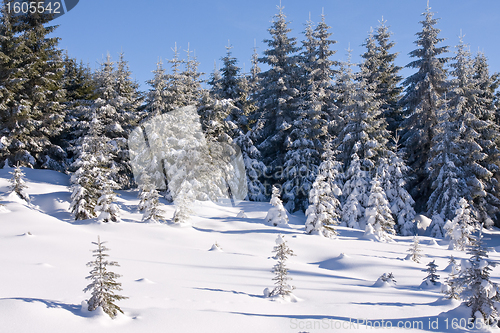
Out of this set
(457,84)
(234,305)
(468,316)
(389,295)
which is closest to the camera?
(468,316)

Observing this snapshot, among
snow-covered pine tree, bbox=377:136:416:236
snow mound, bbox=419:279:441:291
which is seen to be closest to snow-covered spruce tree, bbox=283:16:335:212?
snow-covered pine tree, bbox=377:136:416:236

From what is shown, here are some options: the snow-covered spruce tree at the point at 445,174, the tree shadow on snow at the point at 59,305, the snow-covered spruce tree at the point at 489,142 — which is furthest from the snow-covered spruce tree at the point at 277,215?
the snow-covered spruce tree at the point at 489,142

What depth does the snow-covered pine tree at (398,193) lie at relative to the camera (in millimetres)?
22391

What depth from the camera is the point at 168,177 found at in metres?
24.0

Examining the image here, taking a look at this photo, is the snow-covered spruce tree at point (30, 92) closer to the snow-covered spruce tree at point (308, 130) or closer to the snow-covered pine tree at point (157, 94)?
the snow-covered pine tree at point (157, 94)

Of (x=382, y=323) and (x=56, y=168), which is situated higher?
(x=56, y=168)

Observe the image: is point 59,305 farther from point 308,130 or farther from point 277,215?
point 308,130

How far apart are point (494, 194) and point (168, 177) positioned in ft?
89.1

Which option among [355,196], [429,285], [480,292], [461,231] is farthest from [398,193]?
[480,292]

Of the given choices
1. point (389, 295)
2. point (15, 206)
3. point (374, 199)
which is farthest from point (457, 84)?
point (15, 206)

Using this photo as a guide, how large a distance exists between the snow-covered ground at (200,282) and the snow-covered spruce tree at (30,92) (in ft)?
34.8

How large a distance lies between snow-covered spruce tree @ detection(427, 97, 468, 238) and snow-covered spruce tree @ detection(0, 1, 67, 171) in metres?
29.2

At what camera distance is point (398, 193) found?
23.0 m

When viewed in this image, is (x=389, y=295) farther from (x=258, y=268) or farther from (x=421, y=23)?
(x=421, y=23)
